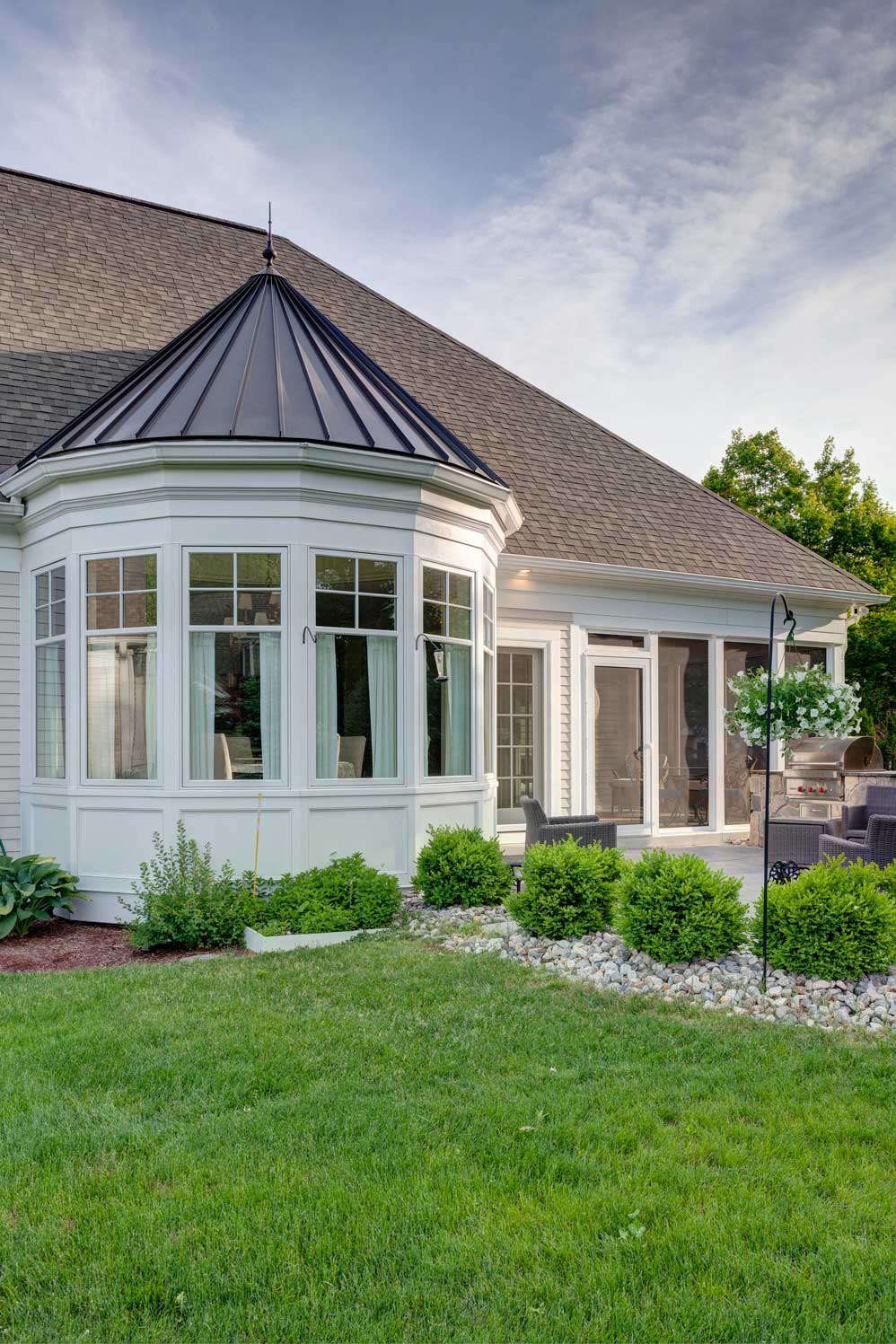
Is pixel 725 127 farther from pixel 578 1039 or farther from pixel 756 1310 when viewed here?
pixel 756 1310

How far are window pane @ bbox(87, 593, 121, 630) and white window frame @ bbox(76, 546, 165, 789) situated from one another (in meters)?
0.03

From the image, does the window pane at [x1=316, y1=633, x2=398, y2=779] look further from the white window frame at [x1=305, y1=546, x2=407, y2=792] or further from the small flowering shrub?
the small flowering shrub

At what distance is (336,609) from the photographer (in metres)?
8.20

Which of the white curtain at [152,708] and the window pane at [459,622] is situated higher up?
the window pane at [459,622]

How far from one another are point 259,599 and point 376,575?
3.31 feet

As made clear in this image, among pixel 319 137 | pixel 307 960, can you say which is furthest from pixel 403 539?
pixel 319 137

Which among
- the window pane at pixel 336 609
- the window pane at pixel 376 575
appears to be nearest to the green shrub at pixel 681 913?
the window pane at pixel 336 609

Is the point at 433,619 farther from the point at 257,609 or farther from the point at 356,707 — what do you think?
the point at 257,609

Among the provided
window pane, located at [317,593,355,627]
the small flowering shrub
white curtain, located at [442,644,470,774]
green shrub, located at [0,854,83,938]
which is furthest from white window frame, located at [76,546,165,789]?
the small flowering shrub

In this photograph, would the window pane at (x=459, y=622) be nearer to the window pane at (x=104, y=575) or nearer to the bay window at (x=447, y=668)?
the bay window at (x=447, y=668)

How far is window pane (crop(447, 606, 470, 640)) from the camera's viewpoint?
8984 mm

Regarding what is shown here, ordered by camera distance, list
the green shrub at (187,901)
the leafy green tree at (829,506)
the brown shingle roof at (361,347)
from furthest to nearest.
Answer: the leafy green tree at (829,506) → the brown shingle roof at (361,347) → the green shrub at (187,901)

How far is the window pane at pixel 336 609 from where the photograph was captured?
320 inches

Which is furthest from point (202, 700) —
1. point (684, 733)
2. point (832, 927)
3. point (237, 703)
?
point (684, 733)
